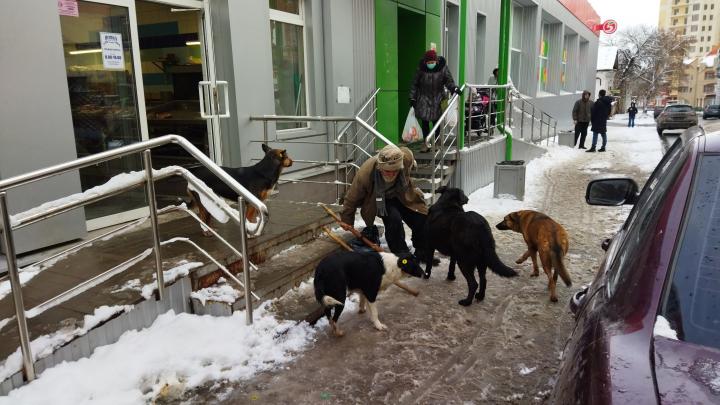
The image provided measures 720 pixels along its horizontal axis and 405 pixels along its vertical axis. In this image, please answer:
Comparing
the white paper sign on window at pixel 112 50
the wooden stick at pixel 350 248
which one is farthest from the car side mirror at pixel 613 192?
the white paper sign on window at pixel 112 50

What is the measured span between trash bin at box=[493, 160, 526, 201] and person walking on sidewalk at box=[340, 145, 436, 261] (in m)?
3.42

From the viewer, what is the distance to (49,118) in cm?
435

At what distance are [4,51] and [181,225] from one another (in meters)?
2.07

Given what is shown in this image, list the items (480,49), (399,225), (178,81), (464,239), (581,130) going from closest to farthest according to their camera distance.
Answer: (464,239), (399,225), (178,81), (480,49), (581,130)

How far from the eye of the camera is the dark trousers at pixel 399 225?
533 cm

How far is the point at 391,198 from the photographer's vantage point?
5414mm

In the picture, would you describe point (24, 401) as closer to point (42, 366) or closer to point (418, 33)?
point (42, 366)

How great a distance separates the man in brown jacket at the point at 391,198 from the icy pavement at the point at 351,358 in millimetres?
736

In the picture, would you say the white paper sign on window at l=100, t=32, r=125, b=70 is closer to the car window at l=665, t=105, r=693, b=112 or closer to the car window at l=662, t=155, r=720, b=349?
the car window at l=662, t=155, r=720, b=349

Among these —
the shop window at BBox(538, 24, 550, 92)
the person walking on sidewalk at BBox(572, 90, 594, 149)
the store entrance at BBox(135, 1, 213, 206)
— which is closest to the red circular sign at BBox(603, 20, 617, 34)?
the shop window at BBox(538, 24, 550, 92)

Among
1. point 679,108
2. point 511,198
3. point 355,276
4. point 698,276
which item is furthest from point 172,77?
point 679,108

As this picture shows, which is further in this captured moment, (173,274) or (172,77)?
(172,77)

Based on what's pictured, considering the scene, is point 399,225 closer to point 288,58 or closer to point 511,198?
point 288,58

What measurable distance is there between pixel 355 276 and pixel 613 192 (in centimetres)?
182
